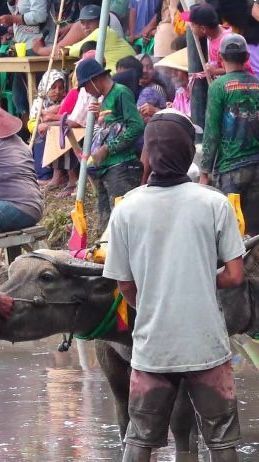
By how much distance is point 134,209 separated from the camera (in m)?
5.68

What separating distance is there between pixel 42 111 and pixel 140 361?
983cm

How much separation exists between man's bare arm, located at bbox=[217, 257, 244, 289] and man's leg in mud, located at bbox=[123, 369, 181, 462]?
1.57 feet

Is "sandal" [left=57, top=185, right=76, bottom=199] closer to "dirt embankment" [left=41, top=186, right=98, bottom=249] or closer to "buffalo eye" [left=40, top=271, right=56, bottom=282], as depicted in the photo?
"dirt embankment" [left=41, top=186, right=98, bottom=249]

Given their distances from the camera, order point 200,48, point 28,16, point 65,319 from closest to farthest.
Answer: point 65,319, point 200,48, point 28,16

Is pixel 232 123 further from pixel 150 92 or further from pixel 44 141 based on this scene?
pixel 44 141

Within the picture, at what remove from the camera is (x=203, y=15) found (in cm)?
1104

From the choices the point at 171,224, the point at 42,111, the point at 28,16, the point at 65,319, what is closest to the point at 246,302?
the point at 65,319

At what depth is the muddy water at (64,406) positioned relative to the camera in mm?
7586

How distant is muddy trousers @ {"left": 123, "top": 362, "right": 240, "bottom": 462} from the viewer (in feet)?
18.8

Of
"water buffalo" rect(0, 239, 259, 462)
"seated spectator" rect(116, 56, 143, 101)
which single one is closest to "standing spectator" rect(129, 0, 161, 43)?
"seated spectator" rect(116, 56, 143, 101)

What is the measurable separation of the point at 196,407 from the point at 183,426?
4.65ft

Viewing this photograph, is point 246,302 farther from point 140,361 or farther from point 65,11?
point 65,11

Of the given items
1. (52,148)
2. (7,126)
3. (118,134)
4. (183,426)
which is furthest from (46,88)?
(183,426)

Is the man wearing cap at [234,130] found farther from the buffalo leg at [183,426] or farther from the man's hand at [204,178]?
the buffalo leg at [183,426]
